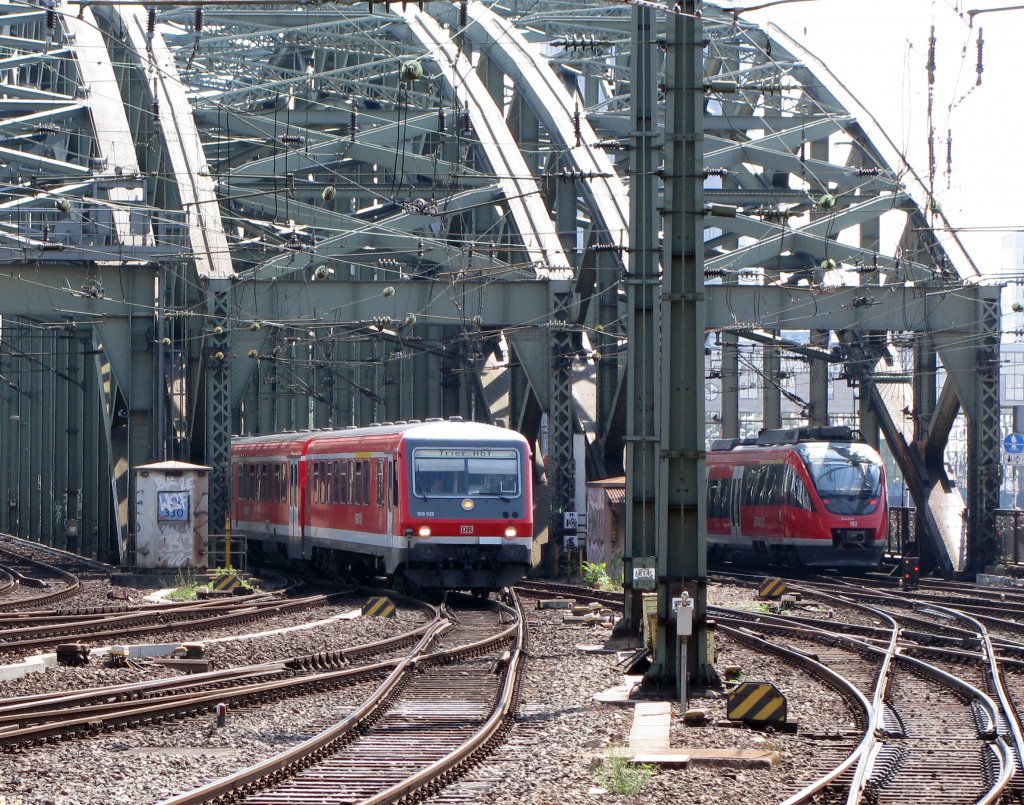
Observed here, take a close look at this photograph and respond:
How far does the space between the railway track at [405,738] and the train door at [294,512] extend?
524 inches

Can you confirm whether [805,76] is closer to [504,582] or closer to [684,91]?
[504,582]

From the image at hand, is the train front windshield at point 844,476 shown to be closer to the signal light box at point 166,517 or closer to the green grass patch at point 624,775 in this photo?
the signal light box at point 166,517

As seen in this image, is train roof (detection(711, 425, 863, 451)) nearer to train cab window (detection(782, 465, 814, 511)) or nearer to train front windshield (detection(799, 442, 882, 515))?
train front windshield (detection(799, 442, 882, 515))

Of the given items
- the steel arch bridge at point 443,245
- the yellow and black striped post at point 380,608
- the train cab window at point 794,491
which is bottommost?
the yellow and black striped post at point 380,608

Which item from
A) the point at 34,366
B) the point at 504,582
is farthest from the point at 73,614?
the point at 34,366

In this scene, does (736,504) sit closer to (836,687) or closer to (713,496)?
(713,496)

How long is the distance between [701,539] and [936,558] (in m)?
22.5

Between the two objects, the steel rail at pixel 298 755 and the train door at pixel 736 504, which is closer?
the steel rail at pixel 298 755

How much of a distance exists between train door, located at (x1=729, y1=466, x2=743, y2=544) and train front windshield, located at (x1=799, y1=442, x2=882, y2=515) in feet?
10.8

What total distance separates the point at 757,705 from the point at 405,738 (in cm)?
271

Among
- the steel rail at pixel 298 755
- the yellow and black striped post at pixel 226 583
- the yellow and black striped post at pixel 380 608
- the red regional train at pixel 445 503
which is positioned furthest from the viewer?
the yellow and black striped post at pixel 226 583

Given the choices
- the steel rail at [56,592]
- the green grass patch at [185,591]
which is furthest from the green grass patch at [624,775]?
the green grass patch at [185,591]

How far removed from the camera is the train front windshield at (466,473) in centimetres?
2445

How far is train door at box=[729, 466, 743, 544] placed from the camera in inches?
1463
